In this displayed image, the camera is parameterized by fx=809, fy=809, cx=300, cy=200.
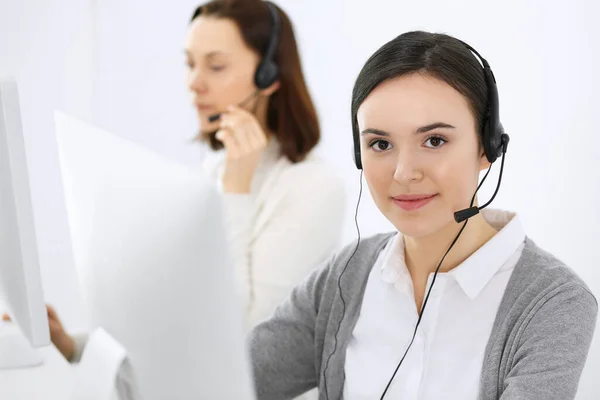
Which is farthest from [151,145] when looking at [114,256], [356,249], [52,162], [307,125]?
[114,256]

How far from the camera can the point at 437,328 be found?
1147 mm

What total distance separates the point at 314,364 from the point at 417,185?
14.4 inches

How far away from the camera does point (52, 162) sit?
3.35m

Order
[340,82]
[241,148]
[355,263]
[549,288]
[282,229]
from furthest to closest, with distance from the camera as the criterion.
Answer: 1. [340,82]
2. [241,148]
3. [282,229]
4. [355,263]
5. [549,288]

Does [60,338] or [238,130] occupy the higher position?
[238,130]

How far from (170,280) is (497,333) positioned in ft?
1.98

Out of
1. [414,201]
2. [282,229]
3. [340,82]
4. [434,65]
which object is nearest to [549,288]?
[414,201]

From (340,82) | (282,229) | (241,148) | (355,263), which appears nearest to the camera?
(355,263)

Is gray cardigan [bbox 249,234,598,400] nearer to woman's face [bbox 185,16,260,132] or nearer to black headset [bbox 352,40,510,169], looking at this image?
black headset [bbox 352,40,510,169]

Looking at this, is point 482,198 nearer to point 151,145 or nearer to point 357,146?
point 357,146

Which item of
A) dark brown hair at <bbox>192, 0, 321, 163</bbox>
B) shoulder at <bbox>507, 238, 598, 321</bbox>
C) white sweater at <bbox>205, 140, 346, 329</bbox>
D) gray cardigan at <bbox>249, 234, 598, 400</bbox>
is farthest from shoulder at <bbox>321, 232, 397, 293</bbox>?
dark brown hair at <bbox>192, 0, 321, 163</bbox>

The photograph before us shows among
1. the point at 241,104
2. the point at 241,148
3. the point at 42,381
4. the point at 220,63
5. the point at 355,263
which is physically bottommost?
the point at 42,381

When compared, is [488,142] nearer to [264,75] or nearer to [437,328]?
[437,328]

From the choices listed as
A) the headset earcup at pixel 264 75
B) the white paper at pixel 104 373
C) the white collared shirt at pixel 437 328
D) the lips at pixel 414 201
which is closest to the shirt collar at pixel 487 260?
the white collared shirt at pixel 437 328
